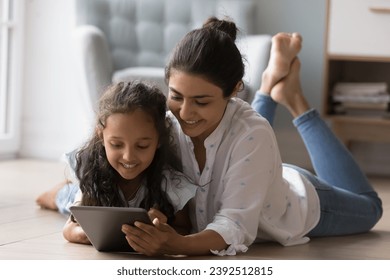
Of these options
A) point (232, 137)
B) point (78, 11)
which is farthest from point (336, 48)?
point (232, 137)

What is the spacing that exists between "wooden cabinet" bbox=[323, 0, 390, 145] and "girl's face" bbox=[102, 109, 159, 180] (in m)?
2.26

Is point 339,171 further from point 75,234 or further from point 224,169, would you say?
point 75,234

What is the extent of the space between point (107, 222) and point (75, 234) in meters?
0.26

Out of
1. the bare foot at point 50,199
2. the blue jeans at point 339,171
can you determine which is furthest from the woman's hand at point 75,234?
the blue jeans at point 339,171

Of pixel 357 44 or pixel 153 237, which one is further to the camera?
pixel 357 44

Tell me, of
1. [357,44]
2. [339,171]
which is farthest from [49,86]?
[339,171]

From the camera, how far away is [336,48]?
401 centimetres

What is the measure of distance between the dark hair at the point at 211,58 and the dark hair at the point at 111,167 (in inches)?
3.3

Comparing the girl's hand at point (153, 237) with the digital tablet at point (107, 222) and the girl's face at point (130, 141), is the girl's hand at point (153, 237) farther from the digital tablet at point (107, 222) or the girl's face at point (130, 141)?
the girl's face at point (130, 141)

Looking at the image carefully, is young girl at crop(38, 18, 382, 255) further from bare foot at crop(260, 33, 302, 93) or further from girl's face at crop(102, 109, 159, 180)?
bare foot at crop(260, 33, 302, 93)

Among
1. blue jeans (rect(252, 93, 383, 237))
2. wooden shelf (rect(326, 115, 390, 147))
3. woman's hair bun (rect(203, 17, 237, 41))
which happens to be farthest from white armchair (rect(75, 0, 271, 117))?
woman's hair bun (rect(203, 17, 237, 41))

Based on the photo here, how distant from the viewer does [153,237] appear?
1.79 meters

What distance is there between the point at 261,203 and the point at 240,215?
0.21ft
